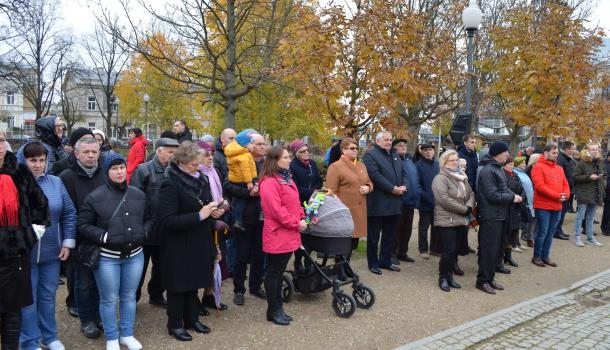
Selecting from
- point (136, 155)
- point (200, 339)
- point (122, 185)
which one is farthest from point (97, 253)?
point (136, 155)

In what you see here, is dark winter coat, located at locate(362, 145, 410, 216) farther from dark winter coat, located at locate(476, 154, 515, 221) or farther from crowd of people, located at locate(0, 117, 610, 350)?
dark winter coat, located at locate(476, 154, 515, 221)

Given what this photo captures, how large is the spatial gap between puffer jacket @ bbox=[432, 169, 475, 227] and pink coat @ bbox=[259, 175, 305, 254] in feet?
7.95

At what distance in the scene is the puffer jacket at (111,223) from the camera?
4031 mm

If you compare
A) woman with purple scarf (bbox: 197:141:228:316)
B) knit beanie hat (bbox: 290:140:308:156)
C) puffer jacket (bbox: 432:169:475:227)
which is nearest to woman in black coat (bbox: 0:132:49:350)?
woman with purple scarf (bbox: 197:141:228:316)

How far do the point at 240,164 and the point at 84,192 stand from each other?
1.71 metres

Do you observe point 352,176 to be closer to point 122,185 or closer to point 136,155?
point 122,185

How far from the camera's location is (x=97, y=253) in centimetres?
407

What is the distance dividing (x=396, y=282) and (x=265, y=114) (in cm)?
1684

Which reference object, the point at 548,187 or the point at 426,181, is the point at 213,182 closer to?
the point at 426,181

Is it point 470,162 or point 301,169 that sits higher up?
point 470,162

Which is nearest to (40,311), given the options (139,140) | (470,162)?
(139,140)

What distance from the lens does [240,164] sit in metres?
5.53

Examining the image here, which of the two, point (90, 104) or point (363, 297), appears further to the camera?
point (90, 104)

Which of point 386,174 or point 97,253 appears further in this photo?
point 386,174
